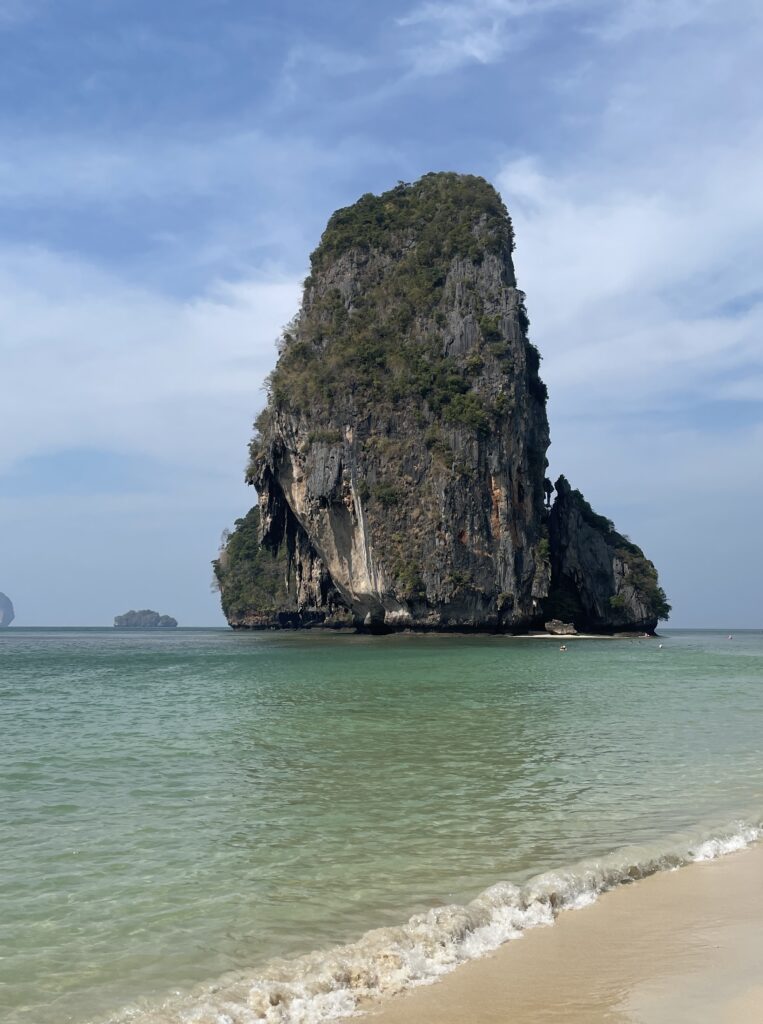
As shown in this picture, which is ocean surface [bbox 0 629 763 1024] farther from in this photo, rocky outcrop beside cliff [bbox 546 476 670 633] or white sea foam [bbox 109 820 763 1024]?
rocky outcrop beside cliff [bbox 546 476 670 633]

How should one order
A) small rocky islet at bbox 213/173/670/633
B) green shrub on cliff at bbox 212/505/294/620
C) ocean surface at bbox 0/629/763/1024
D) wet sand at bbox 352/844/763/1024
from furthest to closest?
green shrub on cliff at bbox 212/505/294/620 → small rocky islet at bbox 213/173/670/633 → ocean surface at bbox 0/629/763/1024 → wet sand at bbox 352/844/763/1024

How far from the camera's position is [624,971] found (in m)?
3.78

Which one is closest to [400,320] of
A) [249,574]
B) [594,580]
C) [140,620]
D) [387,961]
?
[594,580]

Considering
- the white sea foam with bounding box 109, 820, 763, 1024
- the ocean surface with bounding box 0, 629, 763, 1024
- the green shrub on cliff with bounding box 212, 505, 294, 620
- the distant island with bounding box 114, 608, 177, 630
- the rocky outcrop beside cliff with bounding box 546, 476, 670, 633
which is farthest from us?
the distant island with bounding box 114, 608, 177, 630

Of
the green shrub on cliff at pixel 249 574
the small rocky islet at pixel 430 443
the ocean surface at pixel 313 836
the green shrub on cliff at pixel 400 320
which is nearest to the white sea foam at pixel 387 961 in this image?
the ocean surface at pixel 313 836

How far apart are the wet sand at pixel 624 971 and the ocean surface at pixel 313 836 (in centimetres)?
20

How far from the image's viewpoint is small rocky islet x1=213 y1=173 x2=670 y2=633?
4694 centimetres

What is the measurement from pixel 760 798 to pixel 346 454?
41.7m

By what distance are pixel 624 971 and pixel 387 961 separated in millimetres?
1146

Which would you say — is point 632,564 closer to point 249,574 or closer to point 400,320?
point 400,320

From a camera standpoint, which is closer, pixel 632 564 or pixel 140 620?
pixel 632 564

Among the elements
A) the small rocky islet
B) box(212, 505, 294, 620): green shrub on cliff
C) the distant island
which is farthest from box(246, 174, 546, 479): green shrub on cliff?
the distant island

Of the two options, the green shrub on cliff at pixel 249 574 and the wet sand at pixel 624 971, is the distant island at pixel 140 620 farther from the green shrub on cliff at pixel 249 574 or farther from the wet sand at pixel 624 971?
the wet sand at pixel 624 971

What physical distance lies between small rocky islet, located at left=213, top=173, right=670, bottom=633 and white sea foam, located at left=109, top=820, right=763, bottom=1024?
134 ft
